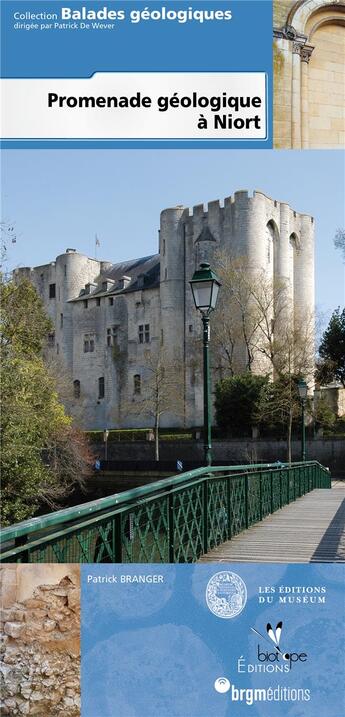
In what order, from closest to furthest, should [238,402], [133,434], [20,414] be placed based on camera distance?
[20,414], [238,402], [133,434]

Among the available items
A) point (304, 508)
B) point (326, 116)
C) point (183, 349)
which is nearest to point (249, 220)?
point (183, 349)

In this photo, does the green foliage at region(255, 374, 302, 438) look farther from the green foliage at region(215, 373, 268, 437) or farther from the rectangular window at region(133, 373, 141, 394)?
the rectangular window at region(133, 373, 141, 394)

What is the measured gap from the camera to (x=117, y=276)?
55.6 m

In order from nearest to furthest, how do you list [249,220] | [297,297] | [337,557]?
[337,557]
[297,297]
[249,220]

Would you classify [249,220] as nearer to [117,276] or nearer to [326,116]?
[117,276]

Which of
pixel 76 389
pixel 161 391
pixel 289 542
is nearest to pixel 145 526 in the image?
pixel 289 542

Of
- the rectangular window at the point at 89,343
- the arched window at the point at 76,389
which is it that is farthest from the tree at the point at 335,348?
the rectangular window at the point at 89,343

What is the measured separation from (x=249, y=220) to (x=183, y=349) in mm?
9142

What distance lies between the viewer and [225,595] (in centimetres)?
427

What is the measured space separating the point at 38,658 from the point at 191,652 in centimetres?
89

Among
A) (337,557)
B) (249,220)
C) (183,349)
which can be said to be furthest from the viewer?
(183,349)

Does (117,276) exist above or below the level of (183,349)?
above

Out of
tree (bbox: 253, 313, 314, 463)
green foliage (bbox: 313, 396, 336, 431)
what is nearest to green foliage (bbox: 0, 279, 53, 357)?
tree (bbox: 253, 313, 314, 463)

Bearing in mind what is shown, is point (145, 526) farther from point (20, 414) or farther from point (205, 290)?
point (20, 414)
